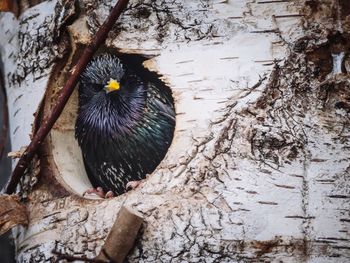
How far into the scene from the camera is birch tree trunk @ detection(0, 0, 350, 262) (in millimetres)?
1449

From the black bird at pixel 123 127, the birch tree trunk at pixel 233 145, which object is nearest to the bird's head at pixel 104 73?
the black bird at pixel 123 127

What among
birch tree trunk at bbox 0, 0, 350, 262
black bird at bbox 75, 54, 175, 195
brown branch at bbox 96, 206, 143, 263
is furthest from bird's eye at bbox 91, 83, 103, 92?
brown branch at bbox 96, 206, 143, 263

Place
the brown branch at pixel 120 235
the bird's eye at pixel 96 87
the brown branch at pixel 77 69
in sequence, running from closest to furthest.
Answer: the brown branch at pixel 120 235
the brown branch at pixel 77 69
the bird's eye at pixel 96 87

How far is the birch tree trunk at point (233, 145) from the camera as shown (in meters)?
1.45

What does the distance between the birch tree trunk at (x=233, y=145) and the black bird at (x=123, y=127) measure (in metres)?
0.59

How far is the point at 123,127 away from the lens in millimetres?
2600

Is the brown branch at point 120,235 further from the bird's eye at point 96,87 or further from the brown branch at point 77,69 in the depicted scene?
the bird's eye at point 96,87

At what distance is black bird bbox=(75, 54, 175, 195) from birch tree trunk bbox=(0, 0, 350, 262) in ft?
1.95

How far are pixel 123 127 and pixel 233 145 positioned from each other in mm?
1132

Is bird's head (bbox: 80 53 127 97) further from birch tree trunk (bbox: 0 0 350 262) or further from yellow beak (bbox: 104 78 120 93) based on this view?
birch tree trunk (bbox: 0 0 350 262)

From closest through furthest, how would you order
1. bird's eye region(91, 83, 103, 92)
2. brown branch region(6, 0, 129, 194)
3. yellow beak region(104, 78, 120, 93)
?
brown branch region(6, 0, 129, 194) < yellow beak region(104, 78, 120, 93) < bird's eye region(91, 83, 103, 92)

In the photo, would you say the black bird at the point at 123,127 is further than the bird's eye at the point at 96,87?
No

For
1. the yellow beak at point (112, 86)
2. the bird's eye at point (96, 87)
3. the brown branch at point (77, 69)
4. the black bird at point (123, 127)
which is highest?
the brown branch at point (77, 69)

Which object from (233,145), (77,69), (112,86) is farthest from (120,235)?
(112,86)
